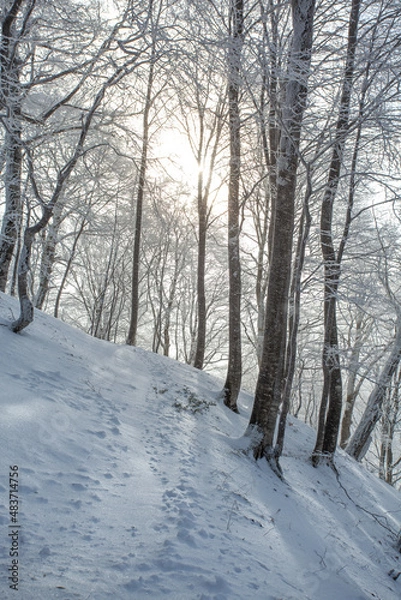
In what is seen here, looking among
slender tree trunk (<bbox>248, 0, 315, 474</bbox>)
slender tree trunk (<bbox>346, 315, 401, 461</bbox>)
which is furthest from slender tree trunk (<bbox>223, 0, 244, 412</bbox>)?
slender tree trunk (<bbox>346, 315, 401, 461</bbox>)

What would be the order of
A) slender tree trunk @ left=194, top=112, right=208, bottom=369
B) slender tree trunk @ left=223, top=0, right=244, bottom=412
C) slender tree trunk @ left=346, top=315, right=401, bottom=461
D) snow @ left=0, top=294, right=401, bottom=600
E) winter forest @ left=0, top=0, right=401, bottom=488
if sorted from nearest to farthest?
snow @ left=0, top=294, right=401, bottom=600 < winter forest @ left=0, top=0, right=401, bottom=488 < slender tree trunk @ left=223, top=0, right=244, bottom=412 < slender tree trunk @ left=346, top=315, right=401, bottom=461 < slender tree trunk @ left=194, top=112, right=208, bottom=369

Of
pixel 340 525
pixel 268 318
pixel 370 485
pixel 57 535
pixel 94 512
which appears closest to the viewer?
pixel 57 535

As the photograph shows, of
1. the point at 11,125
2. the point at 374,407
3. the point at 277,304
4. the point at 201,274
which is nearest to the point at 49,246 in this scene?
the point at 201,274

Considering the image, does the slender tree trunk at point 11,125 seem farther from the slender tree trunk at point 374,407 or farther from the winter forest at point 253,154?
the slender tree trunk at point 374,407

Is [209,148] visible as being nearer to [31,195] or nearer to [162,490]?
[31,195]

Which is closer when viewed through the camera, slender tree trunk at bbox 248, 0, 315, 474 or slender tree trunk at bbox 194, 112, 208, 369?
slender tree trunk at bbox 248, 0, 315, 474

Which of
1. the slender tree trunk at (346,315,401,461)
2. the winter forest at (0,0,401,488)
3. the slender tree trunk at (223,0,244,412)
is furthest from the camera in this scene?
the slender tree trunk at (346,315,401,461)

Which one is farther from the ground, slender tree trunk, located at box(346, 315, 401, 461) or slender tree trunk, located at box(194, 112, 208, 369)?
slender tree trunk, located at box(194, 112, 208, 369)

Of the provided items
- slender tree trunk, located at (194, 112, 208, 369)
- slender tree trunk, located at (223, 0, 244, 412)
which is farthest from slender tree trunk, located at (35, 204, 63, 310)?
slender tree trunk, located at (194, 112, 208, 369)

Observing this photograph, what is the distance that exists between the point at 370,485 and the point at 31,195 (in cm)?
1035

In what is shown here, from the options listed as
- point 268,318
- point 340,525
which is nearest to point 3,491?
point 268,318

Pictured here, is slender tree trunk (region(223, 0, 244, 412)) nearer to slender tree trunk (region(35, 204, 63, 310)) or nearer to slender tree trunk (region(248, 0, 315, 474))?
slender tree trunk (region(248, 0, 315, 474))

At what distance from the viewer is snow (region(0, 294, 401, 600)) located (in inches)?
80.3

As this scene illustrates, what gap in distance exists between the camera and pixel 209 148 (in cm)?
1181
